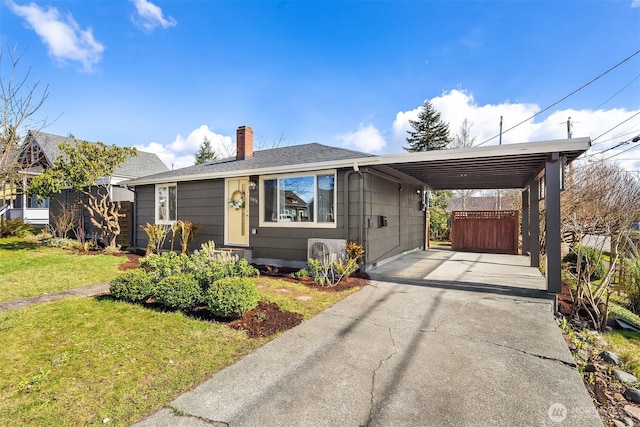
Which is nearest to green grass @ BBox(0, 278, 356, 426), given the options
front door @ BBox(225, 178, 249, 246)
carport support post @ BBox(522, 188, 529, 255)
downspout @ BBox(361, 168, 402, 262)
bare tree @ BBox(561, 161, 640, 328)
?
downspout @ BBox(361, 168, 402, 262)

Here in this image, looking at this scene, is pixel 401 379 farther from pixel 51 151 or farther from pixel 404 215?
pixel 51 151

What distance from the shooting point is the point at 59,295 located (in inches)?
194

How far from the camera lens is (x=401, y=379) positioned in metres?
2.56

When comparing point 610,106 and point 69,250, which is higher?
point 610,106

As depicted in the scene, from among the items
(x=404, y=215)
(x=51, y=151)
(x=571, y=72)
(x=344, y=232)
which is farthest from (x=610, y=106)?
(x=51, y=151)

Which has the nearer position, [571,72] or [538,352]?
[538,352]

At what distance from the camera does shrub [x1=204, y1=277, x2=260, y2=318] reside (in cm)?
373

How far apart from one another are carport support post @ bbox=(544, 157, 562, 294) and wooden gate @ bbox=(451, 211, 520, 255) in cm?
658

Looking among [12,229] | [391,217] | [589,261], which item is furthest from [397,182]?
[12,229]

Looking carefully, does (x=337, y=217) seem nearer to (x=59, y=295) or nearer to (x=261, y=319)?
(x=261, y=319)

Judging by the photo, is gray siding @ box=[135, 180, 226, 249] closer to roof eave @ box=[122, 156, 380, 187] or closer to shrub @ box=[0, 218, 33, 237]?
roof eave @ box=[122, 156, 380, 187]

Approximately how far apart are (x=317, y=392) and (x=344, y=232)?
15.5 feet

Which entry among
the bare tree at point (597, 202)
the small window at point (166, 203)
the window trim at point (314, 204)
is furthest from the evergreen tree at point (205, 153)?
the bare tree at point (597, 202)

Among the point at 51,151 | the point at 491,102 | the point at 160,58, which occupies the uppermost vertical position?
the point at 491,102
